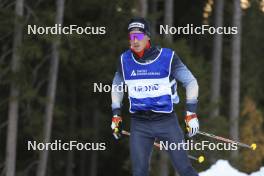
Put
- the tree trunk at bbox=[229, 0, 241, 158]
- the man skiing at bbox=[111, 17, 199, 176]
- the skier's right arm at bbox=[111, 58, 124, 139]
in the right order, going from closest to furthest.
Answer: the man skiing at bbox=[111, 17, 199, 176] → the skier's right arm at bbox=[111, 58, 124, 139] → the tree trunk at bbox=[229, 0, 241, 158]

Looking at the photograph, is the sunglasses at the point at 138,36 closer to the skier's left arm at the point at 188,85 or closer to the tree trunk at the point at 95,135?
the skier's left arm at the point at 188,85

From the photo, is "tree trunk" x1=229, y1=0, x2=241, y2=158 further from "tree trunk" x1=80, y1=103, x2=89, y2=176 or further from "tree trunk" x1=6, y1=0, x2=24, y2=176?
"tree trunk" x1=6, y1=0, x2=24, y2=176

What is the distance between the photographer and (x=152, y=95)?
602 centimetres

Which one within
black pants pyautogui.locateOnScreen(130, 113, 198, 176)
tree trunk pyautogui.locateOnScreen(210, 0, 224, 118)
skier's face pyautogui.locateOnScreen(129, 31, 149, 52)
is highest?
tree trunk pyautogui.locateOnScreen(210, 0, 224, 118)

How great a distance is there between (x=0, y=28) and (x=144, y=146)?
13.8m

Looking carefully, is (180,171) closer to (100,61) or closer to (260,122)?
(100,61)

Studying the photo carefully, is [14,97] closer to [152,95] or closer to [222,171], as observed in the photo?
[222,171]

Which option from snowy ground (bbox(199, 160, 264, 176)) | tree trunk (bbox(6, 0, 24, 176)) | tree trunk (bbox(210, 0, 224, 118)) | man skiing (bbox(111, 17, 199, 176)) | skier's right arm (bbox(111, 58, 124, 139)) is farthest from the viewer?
tree trunk (bbox(210, 0, 224, 118))

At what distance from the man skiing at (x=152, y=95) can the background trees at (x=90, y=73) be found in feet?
42.5

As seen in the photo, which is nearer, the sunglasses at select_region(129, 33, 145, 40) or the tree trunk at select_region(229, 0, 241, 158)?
the sunglasses at select_region(129, 33, 145, 40)

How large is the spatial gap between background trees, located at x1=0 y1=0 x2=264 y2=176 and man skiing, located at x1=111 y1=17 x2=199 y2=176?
1296 cm

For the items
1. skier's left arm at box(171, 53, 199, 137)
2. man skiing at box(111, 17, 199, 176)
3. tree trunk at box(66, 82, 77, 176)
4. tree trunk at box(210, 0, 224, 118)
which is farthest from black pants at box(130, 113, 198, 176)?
tree trunk at box(66, 82, 77, 176)

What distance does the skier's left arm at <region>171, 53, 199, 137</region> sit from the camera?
603 cm

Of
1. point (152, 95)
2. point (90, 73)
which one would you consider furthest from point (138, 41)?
point (90, 73)
